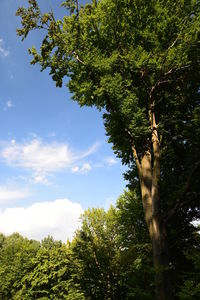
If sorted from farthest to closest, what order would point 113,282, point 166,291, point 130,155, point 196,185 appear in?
1. point 130,155
2. point 113,282
3. point 196,185
4. point 166,291

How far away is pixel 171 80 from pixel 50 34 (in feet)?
15.2

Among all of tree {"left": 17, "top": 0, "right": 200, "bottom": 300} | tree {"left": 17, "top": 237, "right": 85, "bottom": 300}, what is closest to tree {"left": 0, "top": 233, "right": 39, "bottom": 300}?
tree {"left": 17, "top": 237, "right": 85, "bottom": 300}

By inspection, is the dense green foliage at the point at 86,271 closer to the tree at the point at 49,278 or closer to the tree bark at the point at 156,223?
the tree at the point at 49,278

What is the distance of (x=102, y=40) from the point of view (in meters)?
8.30

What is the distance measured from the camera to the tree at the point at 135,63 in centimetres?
705

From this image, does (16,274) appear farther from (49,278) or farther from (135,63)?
(135,63)

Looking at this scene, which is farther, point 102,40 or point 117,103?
point 102,40

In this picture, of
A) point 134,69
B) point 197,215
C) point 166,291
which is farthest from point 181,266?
point 134,69

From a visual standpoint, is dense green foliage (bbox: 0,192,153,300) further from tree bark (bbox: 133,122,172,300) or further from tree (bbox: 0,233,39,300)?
tree bark (bbox: 133,122,172,300)

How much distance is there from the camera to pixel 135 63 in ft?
23.5

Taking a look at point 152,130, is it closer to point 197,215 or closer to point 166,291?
point 166,291

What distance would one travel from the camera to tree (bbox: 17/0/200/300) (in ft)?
23.1

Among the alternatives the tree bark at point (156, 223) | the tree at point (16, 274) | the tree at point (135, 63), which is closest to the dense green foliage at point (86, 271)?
the tree at point (16, 274)

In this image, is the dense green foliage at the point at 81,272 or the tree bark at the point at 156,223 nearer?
the tree bark at the point at 156,223
